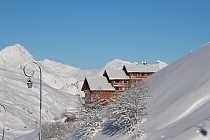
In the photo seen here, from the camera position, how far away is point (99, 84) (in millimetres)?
97500

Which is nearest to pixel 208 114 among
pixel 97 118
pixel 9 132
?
pixel 97 118

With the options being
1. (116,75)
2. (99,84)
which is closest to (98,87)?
(99,84)

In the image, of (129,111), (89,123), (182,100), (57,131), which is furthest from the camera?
(57,131)

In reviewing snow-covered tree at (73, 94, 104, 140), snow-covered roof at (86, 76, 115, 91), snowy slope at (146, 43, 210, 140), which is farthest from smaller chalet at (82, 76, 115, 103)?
snow-covered tree at (73, 94, 104, 140)

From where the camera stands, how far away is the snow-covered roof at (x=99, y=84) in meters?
94.9

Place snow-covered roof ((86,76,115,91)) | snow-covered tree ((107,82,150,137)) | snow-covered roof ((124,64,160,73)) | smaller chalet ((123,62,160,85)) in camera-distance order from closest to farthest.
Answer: snow-covered tree ((107,82,150,137)) → snow-covered roof ((86,76,115,91)) → smaller chalet ((123,62,160,85)) → snow-covered roof ((124,64,160,73))

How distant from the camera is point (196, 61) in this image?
170 feet

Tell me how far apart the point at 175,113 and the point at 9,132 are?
491 feet

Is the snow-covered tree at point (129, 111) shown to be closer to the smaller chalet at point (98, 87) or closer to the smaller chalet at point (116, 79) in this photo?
the smaller chalet at point (98, 87)

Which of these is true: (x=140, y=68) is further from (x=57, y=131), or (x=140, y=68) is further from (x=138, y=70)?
(x=57, y=131)

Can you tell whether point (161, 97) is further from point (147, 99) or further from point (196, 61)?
point (196, 61)

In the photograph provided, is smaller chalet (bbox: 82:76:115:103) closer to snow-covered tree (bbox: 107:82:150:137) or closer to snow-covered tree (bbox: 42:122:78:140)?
snow-covered tree (bbox: 42:122:78:140)

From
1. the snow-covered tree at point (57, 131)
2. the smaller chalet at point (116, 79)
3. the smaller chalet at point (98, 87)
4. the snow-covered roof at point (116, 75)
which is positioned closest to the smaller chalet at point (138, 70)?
the snow-covered roof at point (116, 75)

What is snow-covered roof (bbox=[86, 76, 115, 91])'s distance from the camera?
94.9 meters
